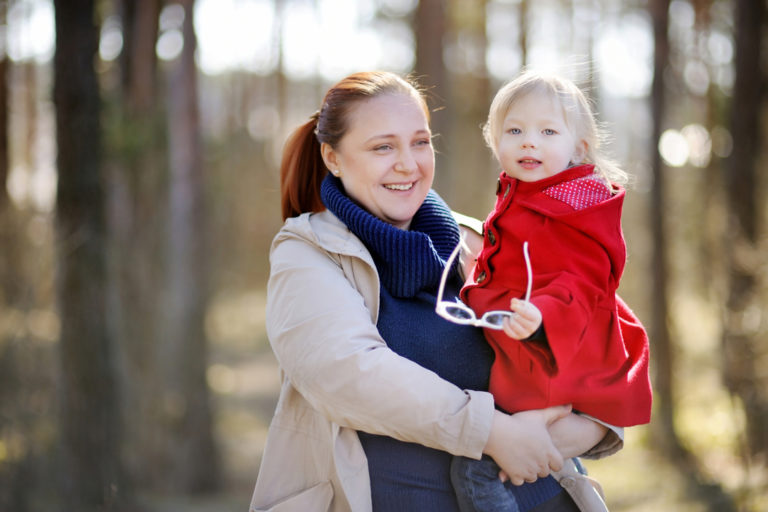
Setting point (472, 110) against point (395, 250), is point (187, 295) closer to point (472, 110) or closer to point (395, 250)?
point (395, 250)

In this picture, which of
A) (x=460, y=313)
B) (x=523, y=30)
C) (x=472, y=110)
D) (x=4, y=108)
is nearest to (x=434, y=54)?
(x=460, y=313)

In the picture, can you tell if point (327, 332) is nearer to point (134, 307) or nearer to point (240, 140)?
point (134, 307)

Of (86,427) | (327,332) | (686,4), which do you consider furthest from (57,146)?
(686,4)

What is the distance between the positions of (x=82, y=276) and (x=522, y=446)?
16.3 feet

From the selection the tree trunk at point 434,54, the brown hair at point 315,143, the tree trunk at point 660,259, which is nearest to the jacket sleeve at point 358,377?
the brown hair at point 315,143

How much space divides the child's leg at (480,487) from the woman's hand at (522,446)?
35 mm

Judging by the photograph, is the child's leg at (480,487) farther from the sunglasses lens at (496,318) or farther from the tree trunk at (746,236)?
the tree trunk at (746,236)

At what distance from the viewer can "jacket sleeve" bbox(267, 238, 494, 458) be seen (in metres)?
1.79

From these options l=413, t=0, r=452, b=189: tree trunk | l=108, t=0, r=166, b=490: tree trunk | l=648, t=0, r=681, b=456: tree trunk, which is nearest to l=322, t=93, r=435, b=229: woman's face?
l=413, t=0, r=452, b=189: tree trunk

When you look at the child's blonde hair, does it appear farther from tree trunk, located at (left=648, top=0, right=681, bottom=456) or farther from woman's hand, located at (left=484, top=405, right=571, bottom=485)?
tree trunk, located at (left=648, top=0, right=681, bottom=456)

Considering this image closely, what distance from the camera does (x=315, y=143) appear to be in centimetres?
242

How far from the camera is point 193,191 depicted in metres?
10.1

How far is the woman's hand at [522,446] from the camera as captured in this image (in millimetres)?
1853

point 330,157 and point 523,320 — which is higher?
point 330,157
